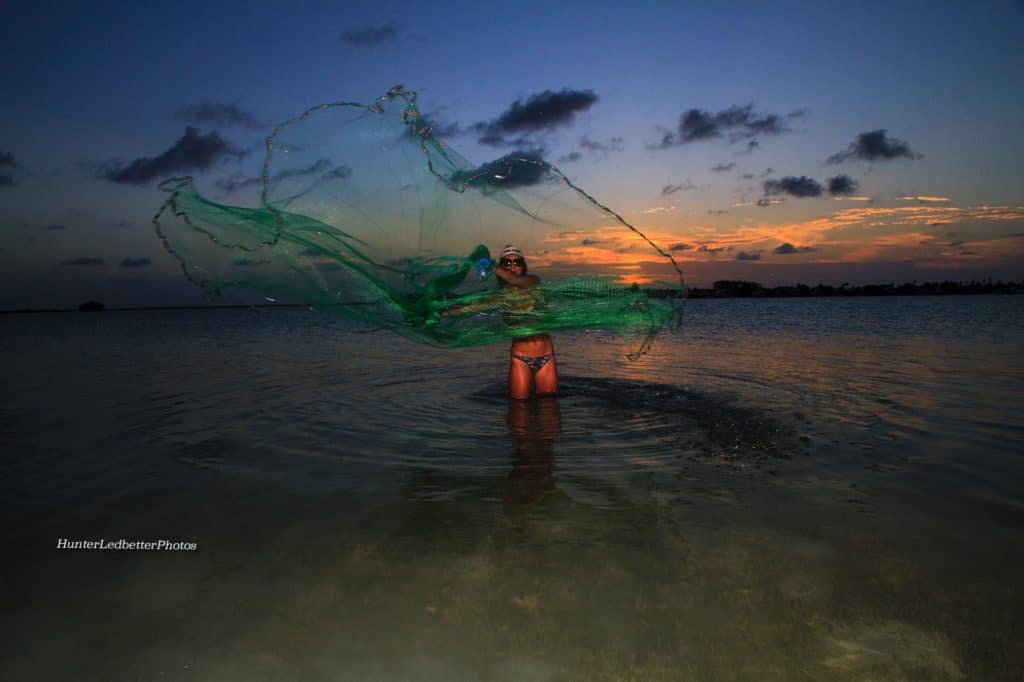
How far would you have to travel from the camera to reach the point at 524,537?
14.0 feet

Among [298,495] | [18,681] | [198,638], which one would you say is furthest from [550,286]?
[18,681]

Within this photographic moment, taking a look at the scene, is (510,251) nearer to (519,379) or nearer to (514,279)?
(514,279)

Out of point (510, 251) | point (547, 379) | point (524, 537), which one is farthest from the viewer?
point (547, 379)

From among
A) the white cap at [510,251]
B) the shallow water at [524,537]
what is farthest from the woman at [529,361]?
the shallow water at [524,537]

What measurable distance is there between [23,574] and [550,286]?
18.6ft

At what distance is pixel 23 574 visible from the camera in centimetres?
388

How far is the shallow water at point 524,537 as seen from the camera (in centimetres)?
301

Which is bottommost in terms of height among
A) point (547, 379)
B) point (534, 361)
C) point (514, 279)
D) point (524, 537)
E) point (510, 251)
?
point (524, 537)

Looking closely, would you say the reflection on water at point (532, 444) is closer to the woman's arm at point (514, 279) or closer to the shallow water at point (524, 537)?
the shallow water at point (524, 537)

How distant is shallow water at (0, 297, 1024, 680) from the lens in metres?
3.01

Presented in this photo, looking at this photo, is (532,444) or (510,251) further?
(510,251)

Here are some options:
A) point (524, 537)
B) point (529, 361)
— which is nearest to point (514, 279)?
point (529, 361)

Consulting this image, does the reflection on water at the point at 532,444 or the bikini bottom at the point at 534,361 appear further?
the bikini bottom at the point at 534,361

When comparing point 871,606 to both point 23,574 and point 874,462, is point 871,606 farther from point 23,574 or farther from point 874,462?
point 23,574
